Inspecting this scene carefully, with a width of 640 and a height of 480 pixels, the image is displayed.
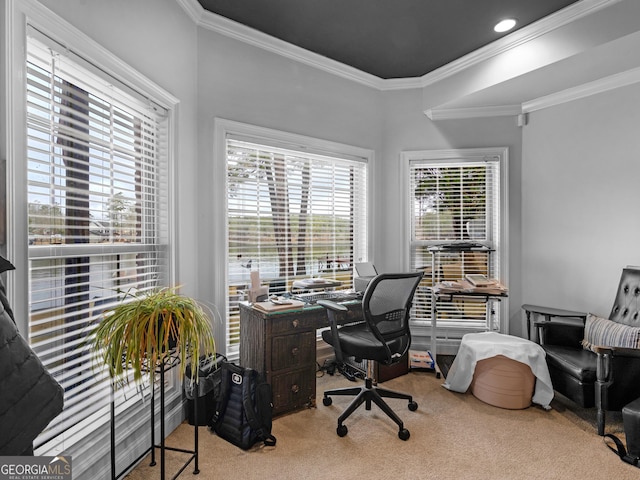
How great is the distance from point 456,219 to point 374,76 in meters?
1.75

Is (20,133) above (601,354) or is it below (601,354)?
above

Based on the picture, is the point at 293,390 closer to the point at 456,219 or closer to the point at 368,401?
the point at 368,401

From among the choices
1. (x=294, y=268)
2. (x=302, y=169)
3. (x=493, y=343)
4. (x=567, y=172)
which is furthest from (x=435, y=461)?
(x=567, y=172)

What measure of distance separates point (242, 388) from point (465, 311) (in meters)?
2.59

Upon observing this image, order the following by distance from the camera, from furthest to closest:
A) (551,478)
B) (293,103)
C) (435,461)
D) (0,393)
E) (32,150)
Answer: (293,103) < (435,461) < (551,478) < (32,150) < (0,393)

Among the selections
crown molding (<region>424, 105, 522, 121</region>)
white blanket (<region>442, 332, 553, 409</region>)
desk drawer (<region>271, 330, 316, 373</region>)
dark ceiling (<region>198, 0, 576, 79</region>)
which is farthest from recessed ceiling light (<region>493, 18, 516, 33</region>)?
desk drawer (<region>271, 330, 316, 373</region>)

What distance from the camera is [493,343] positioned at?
8.95 feet

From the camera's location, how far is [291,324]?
257 cm

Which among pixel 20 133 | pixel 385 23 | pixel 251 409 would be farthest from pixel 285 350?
pixel 385 23

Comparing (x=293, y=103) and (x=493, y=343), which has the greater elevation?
(x=293, y=103)

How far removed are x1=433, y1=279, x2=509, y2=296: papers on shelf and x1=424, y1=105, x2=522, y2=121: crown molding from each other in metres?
1.73

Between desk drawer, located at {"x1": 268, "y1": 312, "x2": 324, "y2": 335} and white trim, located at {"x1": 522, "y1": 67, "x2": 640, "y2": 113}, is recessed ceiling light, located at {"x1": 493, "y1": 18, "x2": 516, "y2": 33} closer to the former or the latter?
white trim, located at {"x1": 522, "y1": 67, "x2": 640, "y2": 113}

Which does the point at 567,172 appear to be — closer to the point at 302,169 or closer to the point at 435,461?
the point at 302,169

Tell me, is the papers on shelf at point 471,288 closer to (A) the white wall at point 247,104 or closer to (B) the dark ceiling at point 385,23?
(A) the white wall at point 247,104
